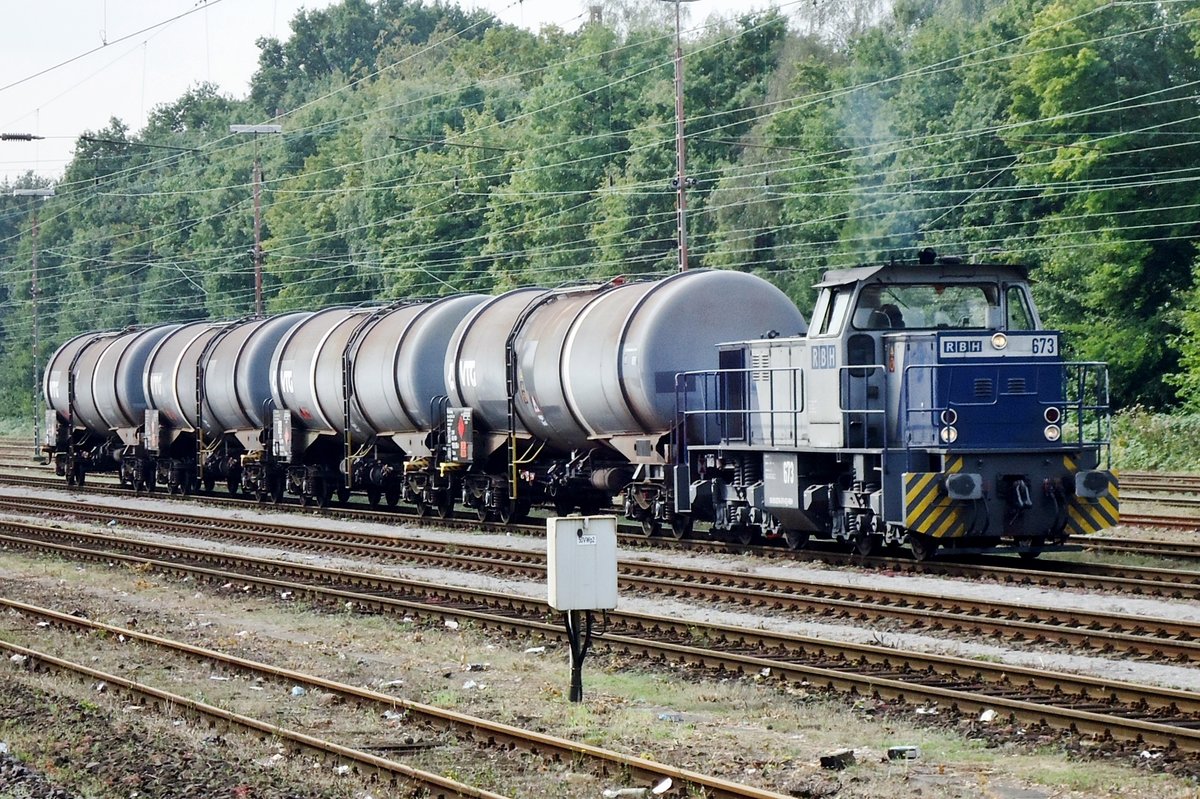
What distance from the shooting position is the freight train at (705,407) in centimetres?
1673

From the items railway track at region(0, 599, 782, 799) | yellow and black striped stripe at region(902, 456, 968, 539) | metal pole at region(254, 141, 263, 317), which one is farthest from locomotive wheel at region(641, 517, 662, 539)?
metal pole at region(254, 141, 263, 317)

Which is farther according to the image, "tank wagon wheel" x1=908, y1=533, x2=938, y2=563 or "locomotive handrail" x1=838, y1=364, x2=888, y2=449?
"tank wagon wheel" x1=908, y1=533, x2=938, y2=563

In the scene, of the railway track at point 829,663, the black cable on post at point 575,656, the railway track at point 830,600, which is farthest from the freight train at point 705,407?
the black cable on post at point 575,656

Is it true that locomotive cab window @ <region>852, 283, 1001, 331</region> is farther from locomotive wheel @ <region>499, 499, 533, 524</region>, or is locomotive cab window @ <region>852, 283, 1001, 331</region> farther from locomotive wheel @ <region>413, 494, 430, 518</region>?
locomotive wheel @ <region>413, 494, 430, 518</region>

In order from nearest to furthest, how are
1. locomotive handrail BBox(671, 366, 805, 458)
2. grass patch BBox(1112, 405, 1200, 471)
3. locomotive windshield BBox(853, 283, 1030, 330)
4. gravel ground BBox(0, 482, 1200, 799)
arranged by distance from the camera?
gravel ground BBox(0, 482, 1200, 799) < locomotive windshield BBox(853, 283, 1030, 330) < locomotive handrail BBox(671, 366, 805, 458) < grass patch BBox(1112, 405, 1200, 471)

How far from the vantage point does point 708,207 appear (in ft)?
170

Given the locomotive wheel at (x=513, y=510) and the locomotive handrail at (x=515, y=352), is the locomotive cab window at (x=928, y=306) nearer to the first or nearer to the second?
the locomotive handrail at (x=515, y=352)

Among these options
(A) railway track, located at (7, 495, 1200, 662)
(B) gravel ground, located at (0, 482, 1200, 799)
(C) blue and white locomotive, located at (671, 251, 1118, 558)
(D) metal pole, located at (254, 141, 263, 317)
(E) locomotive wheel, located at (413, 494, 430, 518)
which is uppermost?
(D) metal pole, located at (254, 141, 263, 317)

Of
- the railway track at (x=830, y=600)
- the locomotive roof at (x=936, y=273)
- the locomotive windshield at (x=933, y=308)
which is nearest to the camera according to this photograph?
the railway track at (x=830, y=600)

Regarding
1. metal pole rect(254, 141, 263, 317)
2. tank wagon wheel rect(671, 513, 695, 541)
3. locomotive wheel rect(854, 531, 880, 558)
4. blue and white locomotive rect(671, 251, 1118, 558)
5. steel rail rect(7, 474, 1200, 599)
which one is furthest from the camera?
metal pole rect(254, 141, 263, 317)

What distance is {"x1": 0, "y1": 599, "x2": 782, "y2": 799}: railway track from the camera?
8.22 metres

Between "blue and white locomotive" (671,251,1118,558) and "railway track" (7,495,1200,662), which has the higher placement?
"blue and white locomotive" (671,251,1118,558)

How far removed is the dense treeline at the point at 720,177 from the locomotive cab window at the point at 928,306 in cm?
1934

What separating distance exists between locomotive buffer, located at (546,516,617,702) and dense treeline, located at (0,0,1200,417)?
26999mm
